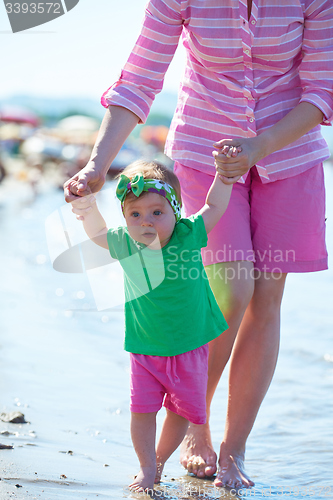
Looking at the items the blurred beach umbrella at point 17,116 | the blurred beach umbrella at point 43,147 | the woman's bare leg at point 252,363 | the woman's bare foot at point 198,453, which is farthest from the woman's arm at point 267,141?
the blurred beach umbrella at point 17,116

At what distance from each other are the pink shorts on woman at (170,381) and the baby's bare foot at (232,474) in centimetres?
32

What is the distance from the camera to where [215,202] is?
208cm

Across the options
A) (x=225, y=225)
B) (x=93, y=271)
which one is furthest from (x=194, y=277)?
(x=93, y=271)

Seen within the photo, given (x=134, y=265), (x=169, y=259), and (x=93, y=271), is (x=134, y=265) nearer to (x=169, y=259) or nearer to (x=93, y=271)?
(x=169, y=259)

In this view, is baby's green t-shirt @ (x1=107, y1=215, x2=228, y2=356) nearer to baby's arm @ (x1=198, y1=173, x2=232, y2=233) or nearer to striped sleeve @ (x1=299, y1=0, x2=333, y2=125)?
baby's arm @ (x1=198, y1=173, x2=232, y2=233)

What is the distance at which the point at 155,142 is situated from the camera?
3098cm

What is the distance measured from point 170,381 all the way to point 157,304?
262mm

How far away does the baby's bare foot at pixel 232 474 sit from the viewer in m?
2.16

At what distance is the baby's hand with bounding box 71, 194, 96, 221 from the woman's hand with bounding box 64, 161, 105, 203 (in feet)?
0.05

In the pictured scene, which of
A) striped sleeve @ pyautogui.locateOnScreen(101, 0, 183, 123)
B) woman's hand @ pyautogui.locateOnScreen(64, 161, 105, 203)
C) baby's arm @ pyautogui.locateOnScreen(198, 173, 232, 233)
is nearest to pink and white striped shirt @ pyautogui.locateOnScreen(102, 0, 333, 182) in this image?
striped sleeve @ pyautogui.locateOnScreen(101, 0, 183, 123)

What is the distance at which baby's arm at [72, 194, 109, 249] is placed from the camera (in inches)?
75.8

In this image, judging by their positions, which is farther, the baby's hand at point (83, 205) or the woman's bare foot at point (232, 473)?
the woman's bare foot at point (232, 473)

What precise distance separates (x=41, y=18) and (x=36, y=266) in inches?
126

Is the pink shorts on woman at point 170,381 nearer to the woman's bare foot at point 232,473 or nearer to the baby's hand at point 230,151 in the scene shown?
the woman's bare foot at point 232,473
